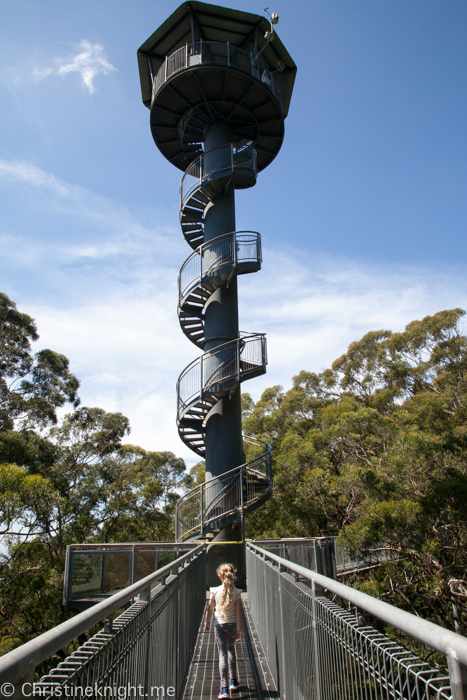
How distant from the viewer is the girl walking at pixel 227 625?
432 centimetres

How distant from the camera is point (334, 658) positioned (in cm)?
230

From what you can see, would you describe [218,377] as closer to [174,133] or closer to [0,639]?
[174,133]

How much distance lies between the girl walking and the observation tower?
296 inches

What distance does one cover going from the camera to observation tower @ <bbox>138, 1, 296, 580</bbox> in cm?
1276

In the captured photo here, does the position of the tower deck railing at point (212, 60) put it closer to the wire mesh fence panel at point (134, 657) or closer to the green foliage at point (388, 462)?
the green foliage at point (388, 462)

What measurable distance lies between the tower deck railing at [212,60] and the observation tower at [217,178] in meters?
0.04

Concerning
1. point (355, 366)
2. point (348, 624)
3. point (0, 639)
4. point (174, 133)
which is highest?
point (174, 133)

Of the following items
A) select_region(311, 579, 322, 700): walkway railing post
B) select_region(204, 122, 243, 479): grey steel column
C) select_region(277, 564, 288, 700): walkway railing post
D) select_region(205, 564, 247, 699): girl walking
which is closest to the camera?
select_region(311, 579, 322, 700): walkway railing post

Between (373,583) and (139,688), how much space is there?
13144 mm

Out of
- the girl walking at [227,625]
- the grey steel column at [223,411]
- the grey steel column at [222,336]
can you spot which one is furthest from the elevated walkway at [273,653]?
the grey steel column at [222,336]

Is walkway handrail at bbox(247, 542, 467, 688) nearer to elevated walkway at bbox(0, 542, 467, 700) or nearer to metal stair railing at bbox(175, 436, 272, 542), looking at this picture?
elevated walkway at bbox(0, 542, 467, 700)

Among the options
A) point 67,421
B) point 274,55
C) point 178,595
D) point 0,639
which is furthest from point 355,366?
point 178,595

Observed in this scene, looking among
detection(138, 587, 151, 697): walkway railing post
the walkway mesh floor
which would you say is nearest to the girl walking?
the walkway mesh floor

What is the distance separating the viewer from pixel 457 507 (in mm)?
11875
